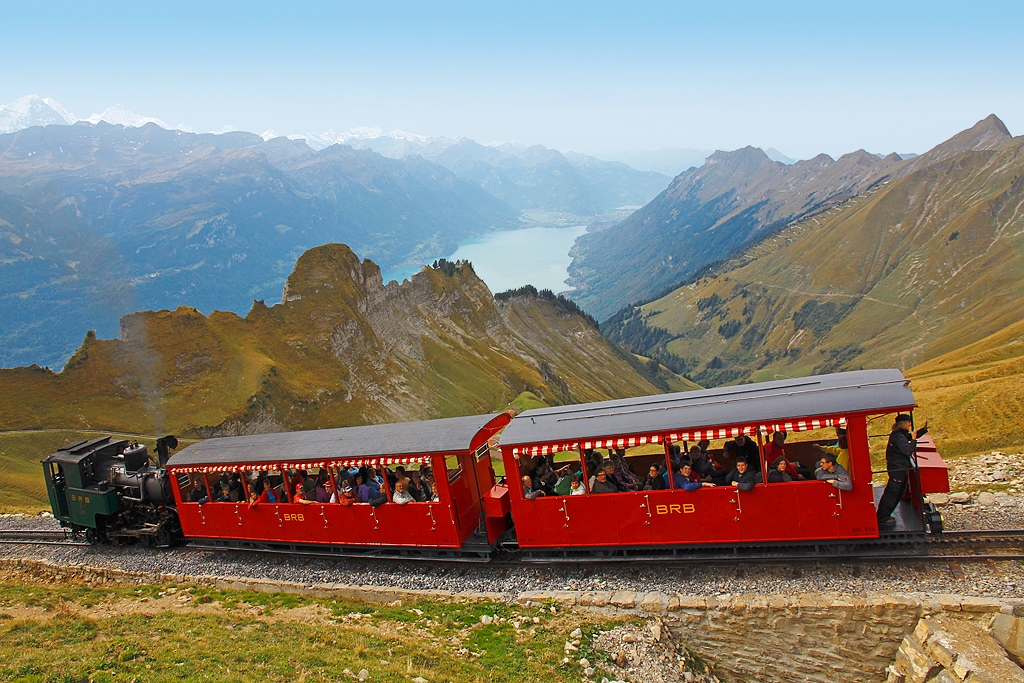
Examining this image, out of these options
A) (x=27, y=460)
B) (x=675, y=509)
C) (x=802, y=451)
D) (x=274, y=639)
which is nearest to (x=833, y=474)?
(x=802, y=451)

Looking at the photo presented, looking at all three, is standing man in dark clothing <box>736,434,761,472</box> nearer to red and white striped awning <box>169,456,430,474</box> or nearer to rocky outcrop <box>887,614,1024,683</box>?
rocky outcrop <box>887,614,1024,683</box>

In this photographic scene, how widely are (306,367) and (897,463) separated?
6962 centimetres

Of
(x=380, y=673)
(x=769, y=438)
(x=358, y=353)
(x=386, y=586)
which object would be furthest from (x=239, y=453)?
(x=358, y=353)

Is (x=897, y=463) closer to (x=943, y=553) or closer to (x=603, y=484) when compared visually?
(x=943, y=553)

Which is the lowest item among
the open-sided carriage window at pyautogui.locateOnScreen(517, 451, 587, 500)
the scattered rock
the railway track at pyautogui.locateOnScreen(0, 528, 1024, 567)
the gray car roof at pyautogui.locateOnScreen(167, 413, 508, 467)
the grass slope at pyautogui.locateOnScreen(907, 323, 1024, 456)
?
the grass slope at pyautogui.locateOnScreen(907, 323, 1024, 456)

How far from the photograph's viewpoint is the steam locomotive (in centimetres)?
2159

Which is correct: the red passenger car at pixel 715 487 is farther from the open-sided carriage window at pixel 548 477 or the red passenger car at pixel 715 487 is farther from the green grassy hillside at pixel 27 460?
the green grassy hillside at pixel 27 460

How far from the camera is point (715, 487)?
46.7 ft

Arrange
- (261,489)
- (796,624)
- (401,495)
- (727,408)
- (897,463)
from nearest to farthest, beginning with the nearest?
(796,624), (897,463), (727,408), (401,495), (261,489)

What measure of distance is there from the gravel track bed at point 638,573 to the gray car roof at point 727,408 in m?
3.99

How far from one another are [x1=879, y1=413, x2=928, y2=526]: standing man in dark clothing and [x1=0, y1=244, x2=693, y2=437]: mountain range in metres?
59.4

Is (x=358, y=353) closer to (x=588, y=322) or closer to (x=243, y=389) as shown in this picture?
(x=243, y=389)

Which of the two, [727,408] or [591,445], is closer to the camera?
[727,408]

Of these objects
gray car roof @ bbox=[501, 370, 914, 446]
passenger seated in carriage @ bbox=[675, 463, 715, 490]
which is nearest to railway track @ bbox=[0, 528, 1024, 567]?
passenger seated in carriage @ bbox=[675, 463, 715, 490]
